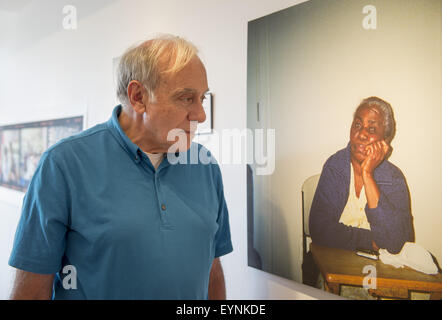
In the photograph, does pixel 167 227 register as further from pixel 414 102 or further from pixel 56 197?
pixel 414 102

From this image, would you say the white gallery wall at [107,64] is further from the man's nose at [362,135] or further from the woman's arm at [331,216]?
the man's nose at [362,135]

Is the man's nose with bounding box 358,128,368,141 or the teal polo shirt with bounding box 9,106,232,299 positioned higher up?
the man's nose with bounding box 358,128,368,141

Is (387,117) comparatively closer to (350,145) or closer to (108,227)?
(350,145)

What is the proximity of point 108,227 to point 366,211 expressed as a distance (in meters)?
0.72

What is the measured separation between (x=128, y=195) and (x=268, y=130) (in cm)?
60

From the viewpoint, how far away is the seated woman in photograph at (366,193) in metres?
0.91

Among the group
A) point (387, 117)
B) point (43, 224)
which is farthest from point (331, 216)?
point (43, 224)

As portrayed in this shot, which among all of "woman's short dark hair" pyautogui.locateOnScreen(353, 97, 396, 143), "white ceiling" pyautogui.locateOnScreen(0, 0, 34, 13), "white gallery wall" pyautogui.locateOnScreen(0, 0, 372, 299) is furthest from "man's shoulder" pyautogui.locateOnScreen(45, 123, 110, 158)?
"white ceiling" pyautogui.locateOnScreen(0, 0, 34, 13)

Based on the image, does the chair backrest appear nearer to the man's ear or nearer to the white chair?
the white chair

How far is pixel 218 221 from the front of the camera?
110 centimetres

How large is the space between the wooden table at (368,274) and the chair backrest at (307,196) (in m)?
0.08

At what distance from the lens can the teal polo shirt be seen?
792mm

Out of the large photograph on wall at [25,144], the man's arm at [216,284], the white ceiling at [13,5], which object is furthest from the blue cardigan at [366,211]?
the white ceiling at [13,5]

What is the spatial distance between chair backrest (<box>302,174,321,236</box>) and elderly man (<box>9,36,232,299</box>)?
1.12 ft
